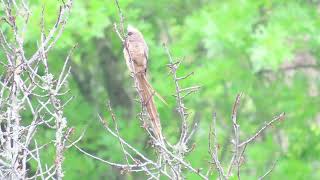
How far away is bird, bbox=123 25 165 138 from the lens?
16.4 ft

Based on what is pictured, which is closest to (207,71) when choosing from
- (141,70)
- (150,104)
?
(141,70)

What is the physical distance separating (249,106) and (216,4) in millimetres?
1888

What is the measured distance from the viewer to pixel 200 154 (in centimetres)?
1154

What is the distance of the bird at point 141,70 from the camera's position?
16.4 feet

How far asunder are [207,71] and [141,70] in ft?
21.9

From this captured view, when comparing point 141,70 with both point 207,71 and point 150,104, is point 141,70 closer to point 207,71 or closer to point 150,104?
point 150,104

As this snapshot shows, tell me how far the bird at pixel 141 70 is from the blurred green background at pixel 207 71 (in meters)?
4.51

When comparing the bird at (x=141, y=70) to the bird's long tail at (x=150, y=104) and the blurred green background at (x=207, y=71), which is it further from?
the blurred green background at (x=207, y=71)

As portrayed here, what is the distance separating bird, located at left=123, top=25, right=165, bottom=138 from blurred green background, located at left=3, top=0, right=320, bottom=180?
4508mm

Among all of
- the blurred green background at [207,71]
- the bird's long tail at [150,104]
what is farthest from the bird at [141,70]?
the blurred green background at [207,71]

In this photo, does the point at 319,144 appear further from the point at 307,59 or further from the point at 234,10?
the point at 234,10

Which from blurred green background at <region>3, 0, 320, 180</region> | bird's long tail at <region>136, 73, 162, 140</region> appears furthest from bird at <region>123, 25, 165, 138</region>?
blurred green background at <region>3, 0, 320, 180</region>

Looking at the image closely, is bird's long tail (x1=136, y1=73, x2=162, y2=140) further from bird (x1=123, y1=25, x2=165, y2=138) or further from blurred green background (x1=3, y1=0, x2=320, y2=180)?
blurred green background (x1=3, y1=0, x2=320, y2=180)

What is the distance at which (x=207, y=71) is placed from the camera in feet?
39.5
